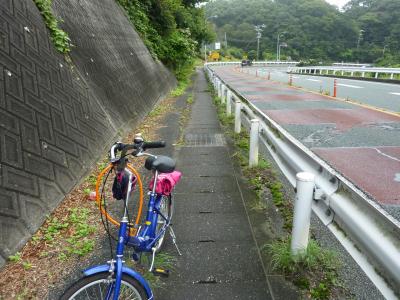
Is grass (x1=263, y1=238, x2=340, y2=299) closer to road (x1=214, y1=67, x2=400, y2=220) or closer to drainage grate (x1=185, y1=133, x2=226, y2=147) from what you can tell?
road (x1=214, y1=67, x2=400, y2=220)

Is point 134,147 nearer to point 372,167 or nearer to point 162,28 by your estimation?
point 372,167

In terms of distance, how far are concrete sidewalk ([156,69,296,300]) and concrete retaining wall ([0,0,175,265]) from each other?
5.03ft

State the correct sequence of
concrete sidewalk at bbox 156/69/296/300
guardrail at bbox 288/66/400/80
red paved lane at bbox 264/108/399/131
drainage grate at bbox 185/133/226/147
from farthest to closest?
guardrail at bbox 288/66/400/80 → red paved lane at bbox 264/108/399/131 → drainage grate at bbox 185/133/226/147 → concrete sidewalk at bbox 156/69/296/300

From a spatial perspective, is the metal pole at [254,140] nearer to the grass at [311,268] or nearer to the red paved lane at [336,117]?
the grass at [311,268]

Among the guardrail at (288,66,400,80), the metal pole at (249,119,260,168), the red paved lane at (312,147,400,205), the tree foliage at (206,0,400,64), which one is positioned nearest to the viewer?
the red paved lane at (312,147,400,205)

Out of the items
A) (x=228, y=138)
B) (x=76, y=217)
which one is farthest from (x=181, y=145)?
(x=76, y=217)

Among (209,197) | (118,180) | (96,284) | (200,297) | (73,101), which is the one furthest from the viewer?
(73,101)

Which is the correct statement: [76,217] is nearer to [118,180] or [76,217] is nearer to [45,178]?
[45,178]

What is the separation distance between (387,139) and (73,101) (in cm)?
678

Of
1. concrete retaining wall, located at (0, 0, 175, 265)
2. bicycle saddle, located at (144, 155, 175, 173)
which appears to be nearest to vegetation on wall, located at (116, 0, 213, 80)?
concrete retaining wall, located at (0, 0, 175, 265)

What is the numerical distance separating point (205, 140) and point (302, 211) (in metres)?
5.36

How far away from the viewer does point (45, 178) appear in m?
4.00

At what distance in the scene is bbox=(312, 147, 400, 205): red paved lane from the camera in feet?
15.2

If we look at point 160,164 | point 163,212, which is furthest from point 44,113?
point 160,164
